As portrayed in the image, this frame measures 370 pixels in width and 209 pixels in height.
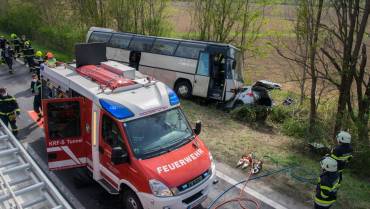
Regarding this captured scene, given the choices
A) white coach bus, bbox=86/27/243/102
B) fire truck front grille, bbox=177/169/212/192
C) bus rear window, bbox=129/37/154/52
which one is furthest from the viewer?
bus rear window, bbox=129/37/154/52

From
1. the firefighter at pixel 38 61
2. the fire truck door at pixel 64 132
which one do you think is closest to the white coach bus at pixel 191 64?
the firefighter at pixel 38 61

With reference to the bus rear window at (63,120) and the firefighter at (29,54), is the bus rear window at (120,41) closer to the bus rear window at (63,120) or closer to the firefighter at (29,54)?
the firefighter at (29,54)

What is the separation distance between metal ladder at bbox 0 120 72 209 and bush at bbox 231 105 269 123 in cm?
903

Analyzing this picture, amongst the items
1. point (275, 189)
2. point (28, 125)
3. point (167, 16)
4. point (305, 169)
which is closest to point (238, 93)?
point (305, 169)

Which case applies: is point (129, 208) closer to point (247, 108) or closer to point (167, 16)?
point (247, 108)

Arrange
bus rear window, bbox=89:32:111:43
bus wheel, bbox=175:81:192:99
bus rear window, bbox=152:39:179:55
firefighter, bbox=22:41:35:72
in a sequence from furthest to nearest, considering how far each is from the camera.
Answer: bus rear window, bbox=89:32:111:43
firefighter, bbox=22:41:35:72
bus rear window, bbox=152:39:179:55
bus wheel, bbox=175:81:192:99

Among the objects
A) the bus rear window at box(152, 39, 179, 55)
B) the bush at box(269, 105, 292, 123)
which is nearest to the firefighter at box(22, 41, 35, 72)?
the bus rear window at box(152, 39, 179, 55)

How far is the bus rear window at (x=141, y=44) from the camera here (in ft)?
53.9

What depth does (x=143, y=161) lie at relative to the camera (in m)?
6.10

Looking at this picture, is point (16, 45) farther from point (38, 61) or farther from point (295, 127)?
point (295, 127)

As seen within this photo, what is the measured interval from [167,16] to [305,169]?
1574 cm

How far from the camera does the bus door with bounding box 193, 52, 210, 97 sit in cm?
1445

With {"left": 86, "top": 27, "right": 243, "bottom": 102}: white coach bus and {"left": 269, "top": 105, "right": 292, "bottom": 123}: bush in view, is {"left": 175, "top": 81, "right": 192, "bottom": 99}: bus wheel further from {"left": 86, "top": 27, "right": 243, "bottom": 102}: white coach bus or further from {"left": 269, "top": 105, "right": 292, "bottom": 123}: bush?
{"left": 269, "top": 105, "right": 292, "bottom": 123}: bush

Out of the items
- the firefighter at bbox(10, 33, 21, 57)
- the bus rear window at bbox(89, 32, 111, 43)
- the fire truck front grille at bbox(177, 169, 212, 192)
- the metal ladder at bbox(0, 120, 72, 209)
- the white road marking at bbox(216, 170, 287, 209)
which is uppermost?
the bus rear window at bbox(89, 32, 111, 43)
